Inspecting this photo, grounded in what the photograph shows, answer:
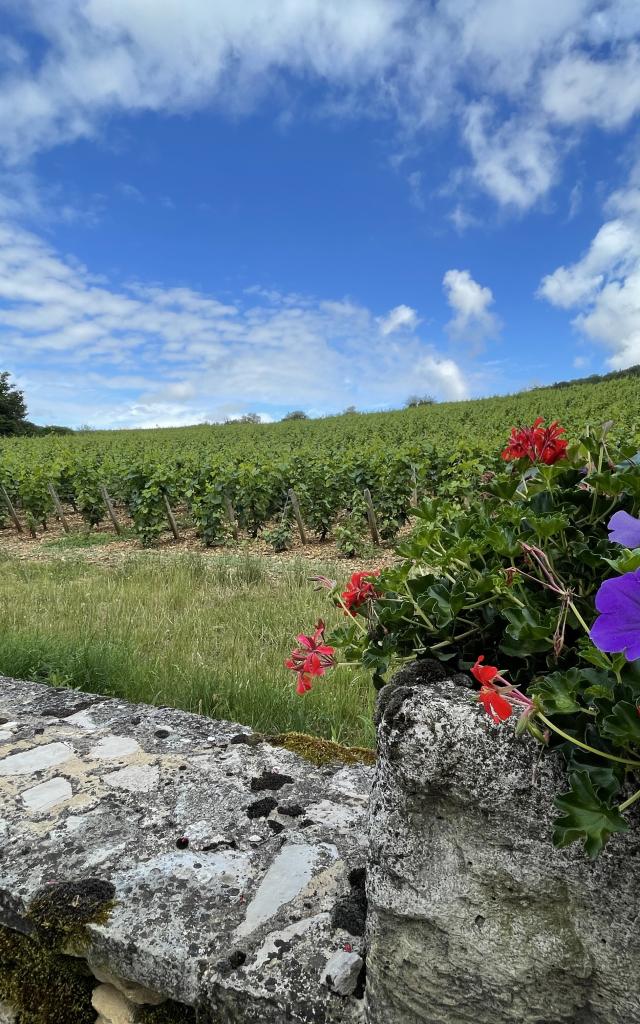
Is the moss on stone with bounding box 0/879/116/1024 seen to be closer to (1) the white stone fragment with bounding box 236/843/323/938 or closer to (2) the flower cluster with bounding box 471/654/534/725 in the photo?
(1) the white stone fragment with bounding box 236/843/323/938

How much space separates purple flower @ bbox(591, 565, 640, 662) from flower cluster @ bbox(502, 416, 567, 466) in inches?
37.5

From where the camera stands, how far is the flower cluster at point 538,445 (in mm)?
1529

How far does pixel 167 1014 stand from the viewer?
155 cm

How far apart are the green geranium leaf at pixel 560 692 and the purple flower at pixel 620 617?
33 cm

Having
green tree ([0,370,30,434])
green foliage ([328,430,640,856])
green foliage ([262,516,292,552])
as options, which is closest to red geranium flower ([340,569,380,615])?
green foliage ([328,430,640,856])

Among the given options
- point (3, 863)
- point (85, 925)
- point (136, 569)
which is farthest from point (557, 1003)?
point (136, 569)

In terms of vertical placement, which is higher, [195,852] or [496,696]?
[496,696]

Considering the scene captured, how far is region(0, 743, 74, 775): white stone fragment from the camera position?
7.46 ft

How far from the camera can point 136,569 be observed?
28.7 feet

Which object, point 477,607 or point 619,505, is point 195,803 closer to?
point 477,607

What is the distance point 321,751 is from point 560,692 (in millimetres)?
1531

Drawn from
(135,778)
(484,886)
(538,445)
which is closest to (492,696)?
(484,886)

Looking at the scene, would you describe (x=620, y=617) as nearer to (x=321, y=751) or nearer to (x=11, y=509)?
(x=321, y=751)

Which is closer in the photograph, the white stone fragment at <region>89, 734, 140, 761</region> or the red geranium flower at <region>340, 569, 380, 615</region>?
the red geranium flower at <region>340, 569, 380, 615</region>
